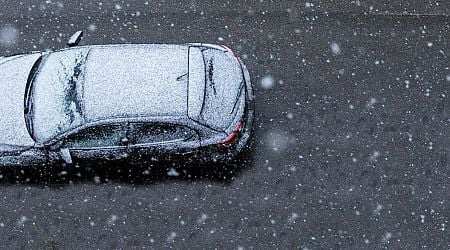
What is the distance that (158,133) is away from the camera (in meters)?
8.11

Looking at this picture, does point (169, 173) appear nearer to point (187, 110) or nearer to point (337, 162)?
point (187, 110)

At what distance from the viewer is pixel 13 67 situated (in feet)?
28.8

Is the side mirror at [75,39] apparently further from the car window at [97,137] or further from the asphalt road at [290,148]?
the car window at [97,137]

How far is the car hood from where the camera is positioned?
8.16 m

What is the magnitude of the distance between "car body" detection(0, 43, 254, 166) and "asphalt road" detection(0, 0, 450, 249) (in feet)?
2.21

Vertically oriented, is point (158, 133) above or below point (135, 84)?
below

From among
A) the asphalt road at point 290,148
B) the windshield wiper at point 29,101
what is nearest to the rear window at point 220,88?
the asphalt road at point 290,148

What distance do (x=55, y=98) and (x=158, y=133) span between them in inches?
58.2

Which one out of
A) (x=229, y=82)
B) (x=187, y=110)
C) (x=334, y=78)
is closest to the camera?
(x=187, y=110)

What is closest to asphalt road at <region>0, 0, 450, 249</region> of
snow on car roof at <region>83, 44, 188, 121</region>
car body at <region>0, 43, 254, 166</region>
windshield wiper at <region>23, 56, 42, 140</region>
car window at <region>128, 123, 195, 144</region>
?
car body at <region>0, 43, 254, 166</region>

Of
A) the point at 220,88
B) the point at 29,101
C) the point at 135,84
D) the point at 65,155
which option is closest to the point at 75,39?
the point at 29,101

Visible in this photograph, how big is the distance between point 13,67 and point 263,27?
4210mm

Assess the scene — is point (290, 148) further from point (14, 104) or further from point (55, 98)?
point (14, 104)

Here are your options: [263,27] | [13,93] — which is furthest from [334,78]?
[13,93]
